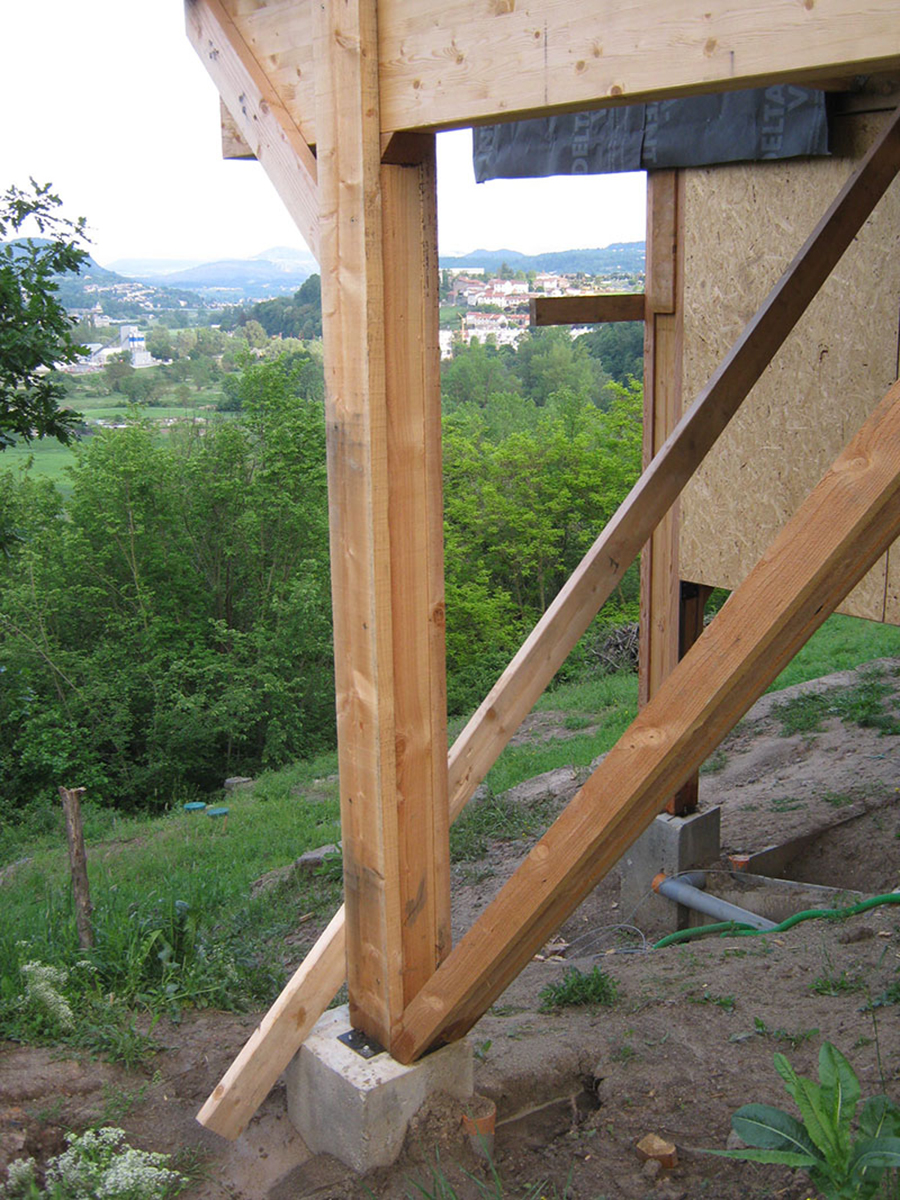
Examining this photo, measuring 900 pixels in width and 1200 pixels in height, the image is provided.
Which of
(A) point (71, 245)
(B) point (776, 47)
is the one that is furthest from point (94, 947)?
(A) point (71, 245)

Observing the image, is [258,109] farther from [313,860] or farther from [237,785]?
[237,785]

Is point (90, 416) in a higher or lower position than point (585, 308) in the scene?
higher

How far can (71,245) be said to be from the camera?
755cm

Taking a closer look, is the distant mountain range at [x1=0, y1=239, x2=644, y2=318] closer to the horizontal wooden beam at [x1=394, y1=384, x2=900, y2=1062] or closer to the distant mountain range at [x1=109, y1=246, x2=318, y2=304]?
the distant mountain range at [x1=109, y1=246, x2=318, y2=304]

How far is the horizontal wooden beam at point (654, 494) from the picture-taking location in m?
3.46

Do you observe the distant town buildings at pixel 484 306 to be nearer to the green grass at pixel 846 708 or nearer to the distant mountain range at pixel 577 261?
the distant mountain range at pixel 577 261

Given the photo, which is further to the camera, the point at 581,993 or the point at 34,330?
the point at 34,330

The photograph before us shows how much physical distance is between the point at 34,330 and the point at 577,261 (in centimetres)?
6256

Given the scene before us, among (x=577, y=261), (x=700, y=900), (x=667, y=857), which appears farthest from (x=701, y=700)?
(x=577, y=261)

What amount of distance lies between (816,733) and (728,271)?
4.17 m

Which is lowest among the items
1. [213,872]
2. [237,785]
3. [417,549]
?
[237,785]

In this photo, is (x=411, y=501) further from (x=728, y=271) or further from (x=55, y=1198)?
(x=728, y=271)

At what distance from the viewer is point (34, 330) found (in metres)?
6.99

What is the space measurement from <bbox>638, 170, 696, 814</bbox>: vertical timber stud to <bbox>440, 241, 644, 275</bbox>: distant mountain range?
51.2 metres
